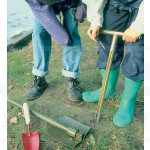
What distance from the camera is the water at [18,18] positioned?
576 centimetres

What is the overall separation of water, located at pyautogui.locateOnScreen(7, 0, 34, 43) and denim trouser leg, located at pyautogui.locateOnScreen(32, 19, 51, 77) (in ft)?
10.9

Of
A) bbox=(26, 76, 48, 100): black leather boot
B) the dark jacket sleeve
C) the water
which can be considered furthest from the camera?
the water

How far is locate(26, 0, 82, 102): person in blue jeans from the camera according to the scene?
2074 millimetres

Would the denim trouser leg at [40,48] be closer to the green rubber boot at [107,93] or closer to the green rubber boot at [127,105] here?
the green rubber boot at [107,93]

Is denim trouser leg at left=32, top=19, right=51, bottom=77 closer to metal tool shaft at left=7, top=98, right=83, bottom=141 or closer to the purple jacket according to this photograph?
the purple jacket

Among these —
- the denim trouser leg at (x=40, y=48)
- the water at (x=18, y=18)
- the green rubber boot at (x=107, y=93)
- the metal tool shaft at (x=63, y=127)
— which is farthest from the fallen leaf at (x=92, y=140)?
the water at (x=18, y=18)

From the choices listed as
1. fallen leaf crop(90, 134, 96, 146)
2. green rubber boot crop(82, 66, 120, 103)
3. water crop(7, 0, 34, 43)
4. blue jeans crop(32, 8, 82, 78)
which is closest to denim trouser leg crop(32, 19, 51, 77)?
blue jeans crop(32, 8, 82, 78)

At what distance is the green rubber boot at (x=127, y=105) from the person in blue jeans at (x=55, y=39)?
1.84ft

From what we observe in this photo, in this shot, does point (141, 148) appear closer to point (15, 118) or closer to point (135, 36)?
point (135, 36)

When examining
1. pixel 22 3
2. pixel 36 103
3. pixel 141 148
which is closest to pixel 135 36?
pixel 141 148

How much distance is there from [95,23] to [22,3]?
5672 mm

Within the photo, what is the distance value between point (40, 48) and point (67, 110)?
82 centimetres

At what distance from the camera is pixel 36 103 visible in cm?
250

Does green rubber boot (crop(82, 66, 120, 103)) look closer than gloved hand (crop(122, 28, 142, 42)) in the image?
No
